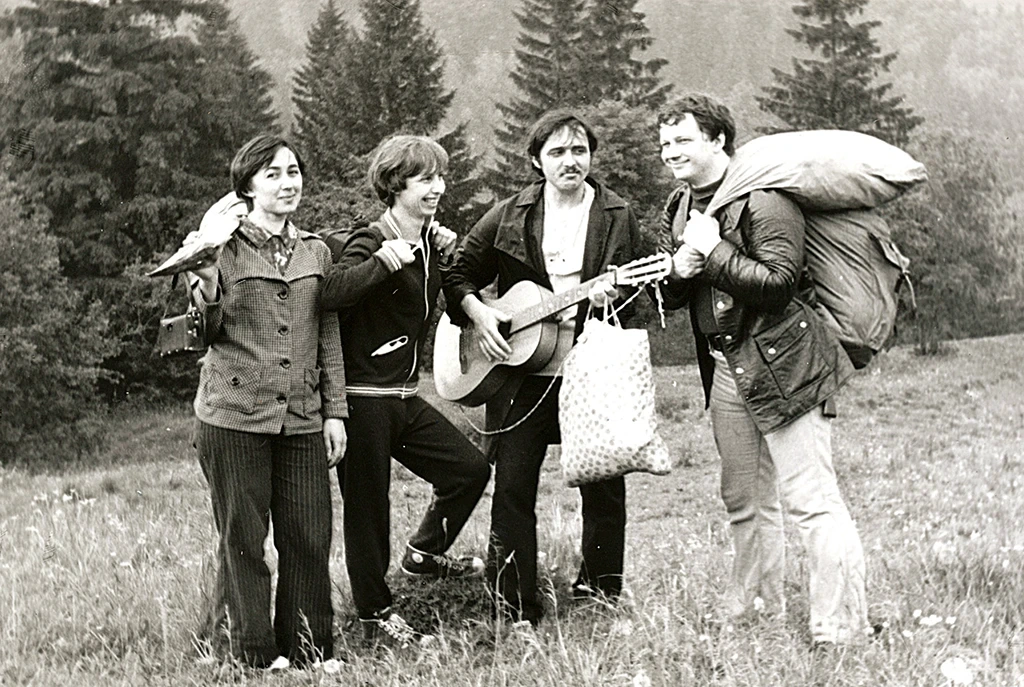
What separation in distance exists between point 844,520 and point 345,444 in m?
1.91

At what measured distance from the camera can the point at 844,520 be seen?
3.49 metres

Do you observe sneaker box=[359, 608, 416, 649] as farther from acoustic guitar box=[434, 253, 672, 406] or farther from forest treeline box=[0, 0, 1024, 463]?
forest treeline box=[0, 0, 1024, 463]

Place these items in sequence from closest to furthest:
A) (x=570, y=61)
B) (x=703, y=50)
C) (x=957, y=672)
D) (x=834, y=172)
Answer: (x=957, y=672) → (x=834, y=172) → (x=570, y=61) → (x=703, y=50)

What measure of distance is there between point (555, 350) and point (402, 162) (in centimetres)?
102

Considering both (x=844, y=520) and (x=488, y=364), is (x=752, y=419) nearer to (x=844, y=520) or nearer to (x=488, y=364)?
(x=844, y=520)

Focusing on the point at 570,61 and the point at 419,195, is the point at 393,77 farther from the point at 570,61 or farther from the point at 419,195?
the point at 419,195

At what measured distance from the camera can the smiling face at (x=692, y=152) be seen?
370cm

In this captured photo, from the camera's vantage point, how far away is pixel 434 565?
15.5 ft

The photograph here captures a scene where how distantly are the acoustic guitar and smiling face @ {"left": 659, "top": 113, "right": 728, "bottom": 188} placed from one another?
35 centimetres

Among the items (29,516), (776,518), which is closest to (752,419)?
(776,518)

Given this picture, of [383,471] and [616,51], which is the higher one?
[616,51]

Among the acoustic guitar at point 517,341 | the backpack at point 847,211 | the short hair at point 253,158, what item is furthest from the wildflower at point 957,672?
the short hair at point 253,158

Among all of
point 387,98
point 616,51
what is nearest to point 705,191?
point 387,98

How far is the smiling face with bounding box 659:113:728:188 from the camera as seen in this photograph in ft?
12.1
